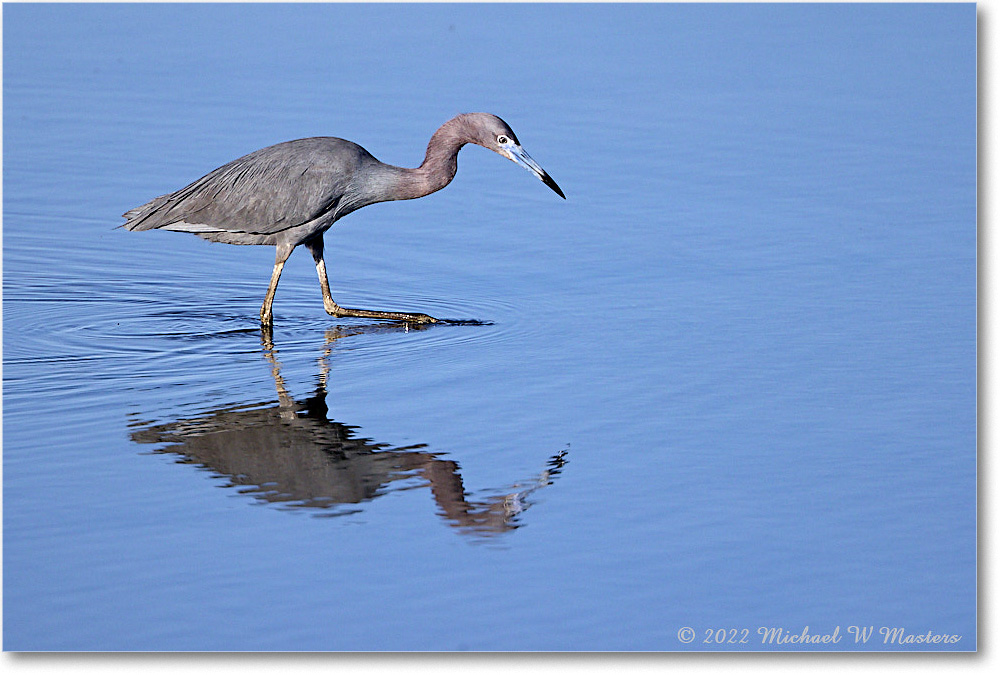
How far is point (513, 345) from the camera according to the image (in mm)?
9508

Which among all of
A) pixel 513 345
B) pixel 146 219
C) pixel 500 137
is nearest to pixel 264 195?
pixel 146 219

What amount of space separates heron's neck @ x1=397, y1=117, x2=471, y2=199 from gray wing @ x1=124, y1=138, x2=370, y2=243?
357 mm

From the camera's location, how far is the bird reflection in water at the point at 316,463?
6965 millimetres

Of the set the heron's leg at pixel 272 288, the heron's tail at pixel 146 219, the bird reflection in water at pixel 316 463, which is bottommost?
the bird reflection in water at pixel 316 463

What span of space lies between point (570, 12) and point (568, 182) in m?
5.58

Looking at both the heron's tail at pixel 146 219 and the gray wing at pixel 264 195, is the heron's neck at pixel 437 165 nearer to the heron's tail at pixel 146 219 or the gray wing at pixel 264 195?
the gray wing at pixel 264 195

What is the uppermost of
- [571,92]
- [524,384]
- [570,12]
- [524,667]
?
[570,12]

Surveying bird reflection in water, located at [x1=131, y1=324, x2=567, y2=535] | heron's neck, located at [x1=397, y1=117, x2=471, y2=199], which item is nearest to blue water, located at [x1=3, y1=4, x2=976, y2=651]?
bird reflection in water, located at [x1=131, y1=324, x2=567, y2=535]

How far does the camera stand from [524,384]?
8.70m

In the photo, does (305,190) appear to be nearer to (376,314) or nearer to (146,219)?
(376,314)

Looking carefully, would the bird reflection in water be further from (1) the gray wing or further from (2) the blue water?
(1) the gray wing

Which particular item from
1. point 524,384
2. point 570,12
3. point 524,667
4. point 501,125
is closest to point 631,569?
point 524,667

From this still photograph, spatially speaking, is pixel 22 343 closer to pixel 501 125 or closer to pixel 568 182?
pixel 501 125

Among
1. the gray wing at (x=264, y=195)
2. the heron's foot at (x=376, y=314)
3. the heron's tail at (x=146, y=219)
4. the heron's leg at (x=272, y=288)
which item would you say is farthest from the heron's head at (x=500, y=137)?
the heron's tail at (x=146, y=219)
